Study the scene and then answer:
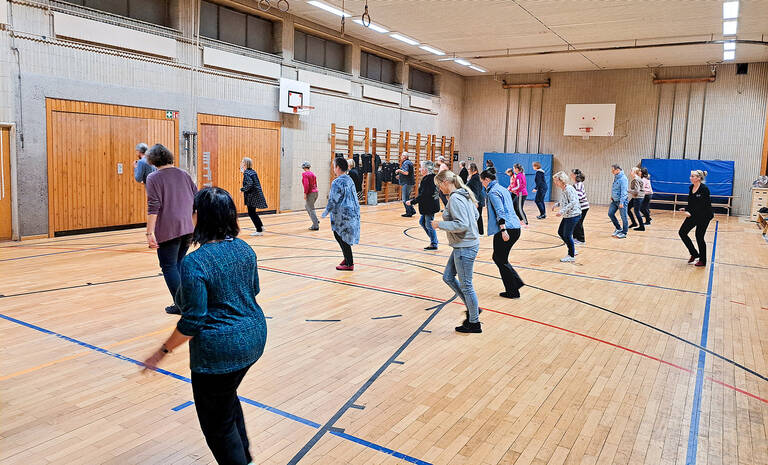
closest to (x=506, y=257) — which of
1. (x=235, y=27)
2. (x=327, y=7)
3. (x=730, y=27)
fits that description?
(x=327, y=7)

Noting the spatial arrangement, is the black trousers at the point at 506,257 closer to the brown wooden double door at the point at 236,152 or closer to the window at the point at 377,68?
the brown wooden double door at the point at 236,152

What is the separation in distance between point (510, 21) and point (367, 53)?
564 centimetres

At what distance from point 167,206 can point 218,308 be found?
3.02 metres

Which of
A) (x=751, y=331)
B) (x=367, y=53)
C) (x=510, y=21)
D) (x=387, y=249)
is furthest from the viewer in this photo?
(x=367, y=53)

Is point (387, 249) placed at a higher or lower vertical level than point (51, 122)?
lower

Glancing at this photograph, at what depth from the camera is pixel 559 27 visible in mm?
15023

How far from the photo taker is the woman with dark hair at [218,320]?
2.26 m

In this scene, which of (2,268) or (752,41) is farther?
(752,41)

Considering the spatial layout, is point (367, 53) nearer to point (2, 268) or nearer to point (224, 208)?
point (2, 268)

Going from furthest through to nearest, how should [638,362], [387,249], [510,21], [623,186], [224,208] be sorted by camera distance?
1. [510,21]
2. [623,186]
3. [387,249]
4. [638,362]
5. [224,208]

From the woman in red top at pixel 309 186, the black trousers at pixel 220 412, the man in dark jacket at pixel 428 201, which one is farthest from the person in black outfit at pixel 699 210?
the black trousers at pixel 220 412

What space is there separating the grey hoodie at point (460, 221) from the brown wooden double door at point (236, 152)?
8408mm

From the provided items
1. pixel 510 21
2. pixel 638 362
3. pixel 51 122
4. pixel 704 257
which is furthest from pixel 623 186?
pixel 51 122

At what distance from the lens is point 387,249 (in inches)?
402
